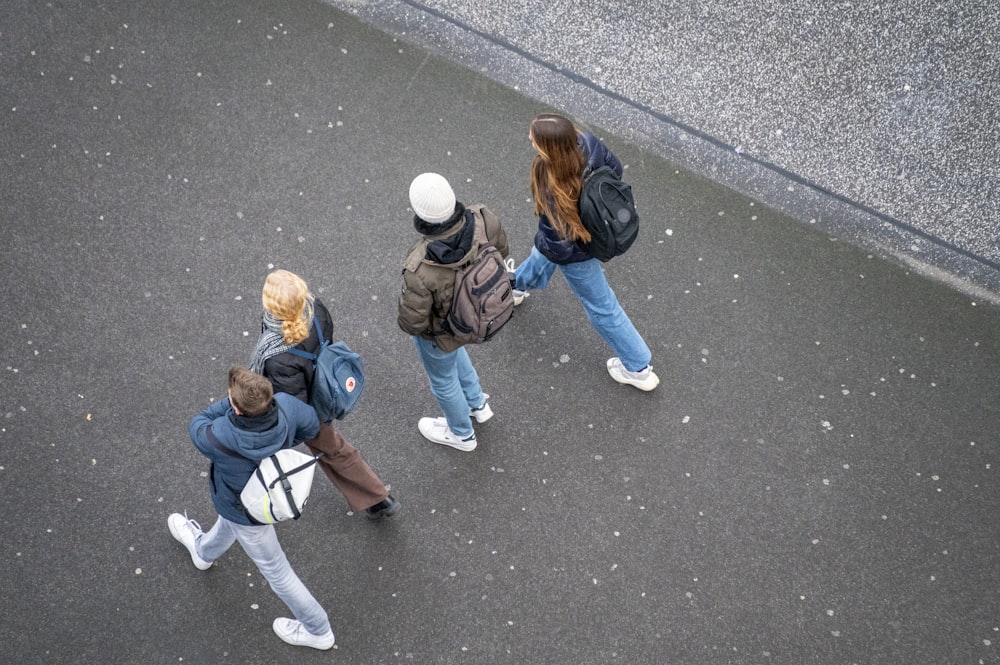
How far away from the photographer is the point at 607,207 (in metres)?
3.88

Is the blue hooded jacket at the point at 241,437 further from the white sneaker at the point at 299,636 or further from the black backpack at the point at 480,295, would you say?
the white sneaker at the point at 299,636

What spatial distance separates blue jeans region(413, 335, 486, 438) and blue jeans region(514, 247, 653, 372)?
67 centimetres

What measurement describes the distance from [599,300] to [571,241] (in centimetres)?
50

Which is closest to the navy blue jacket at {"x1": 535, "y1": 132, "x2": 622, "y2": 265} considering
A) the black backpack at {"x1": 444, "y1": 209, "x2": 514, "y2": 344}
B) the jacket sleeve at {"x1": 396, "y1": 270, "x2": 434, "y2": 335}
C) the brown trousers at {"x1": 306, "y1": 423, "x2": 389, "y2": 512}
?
the black backpack at {"x1": 444, "y1": 209, "x2": 514, "y2": 344}

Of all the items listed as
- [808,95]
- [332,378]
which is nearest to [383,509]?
[332,378]

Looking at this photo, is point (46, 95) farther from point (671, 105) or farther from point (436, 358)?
point (671, 105)

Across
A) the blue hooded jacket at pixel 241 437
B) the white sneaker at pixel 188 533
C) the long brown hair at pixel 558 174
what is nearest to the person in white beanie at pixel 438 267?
the long brown hair at pixel 558 174

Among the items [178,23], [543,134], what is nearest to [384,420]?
[543,134]

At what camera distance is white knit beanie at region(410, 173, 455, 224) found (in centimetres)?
334

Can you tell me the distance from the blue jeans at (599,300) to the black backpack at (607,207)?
16.0 inches

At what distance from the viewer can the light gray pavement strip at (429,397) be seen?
14.2ft

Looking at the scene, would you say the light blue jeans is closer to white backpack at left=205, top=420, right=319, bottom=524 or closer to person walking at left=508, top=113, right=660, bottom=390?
white backpack at left=205, top=420, right=319, bottom=524

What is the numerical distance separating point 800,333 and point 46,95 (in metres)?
4.81

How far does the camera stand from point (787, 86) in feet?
18.3
